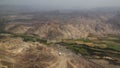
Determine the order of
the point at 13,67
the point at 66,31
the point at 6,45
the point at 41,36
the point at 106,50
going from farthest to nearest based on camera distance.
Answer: the point at 66,31
the point at 41,36
the point at 106,50
the point at 6,45
the point at 13,67

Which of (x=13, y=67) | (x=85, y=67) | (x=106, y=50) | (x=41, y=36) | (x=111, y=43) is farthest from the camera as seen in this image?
(x=41, y=36)

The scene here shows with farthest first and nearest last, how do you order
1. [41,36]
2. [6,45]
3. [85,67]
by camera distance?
[41,36] < [6,45] < [85,67]

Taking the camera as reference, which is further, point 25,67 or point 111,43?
point 111,43

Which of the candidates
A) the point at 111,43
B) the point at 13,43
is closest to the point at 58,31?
the point at 111,43

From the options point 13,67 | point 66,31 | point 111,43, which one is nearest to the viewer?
point 13,67

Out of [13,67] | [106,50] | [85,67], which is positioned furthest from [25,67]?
[106,50]

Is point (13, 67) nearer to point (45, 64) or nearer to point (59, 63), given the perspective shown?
point (45, 64)

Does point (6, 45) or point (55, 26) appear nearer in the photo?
point (6, 45)

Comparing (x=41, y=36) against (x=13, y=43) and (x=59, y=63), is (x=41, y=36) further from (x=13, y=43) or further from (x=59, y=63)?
(x=59, y=63)
